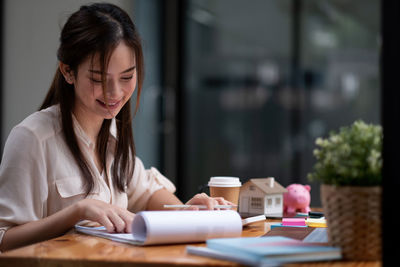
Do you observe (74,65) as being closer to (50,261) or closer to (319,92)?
(50,261)

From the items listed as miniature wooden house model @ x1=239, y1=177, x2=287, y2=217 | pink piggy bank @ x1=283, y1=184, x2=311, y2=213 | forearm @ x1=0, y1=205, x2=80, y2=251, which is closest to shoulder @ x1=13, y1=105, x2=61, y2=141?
forearm @ x1=0, y1=205, x2=80, y2=251

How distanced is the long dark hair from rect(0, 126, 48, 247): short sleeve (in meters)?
0.12

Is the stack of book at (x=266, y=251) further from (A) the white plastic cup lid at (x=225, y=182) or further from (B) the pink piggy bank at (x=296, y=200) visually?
(B) the pink piggy bank at (x=296, y=200)

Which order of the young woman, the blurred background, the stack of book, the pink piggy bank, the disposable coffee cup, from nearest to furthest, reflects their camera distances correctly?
1. the stack of book
2. the young woman
3. the disposable coffee cup
4. the pink piggy bank
5. the blurred background

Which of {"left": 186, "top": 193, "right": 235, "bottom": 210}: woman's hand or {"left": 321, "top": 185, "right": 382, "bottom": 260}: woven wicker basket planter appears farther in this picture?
{"left": 186, "top": 193, "right": 235, "bottom": 210}: woman's hand

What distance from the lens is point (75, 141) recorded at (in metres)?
1.47

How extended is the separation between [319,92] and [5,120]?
227 centimetres

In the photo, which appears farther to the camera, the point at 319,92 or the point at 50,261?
the point at 319,92

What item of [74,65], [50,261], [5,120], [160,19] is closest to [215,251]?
[50,261]

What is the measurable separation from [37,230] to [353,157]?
0.76 meters

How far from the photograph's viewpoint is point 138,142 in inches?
161

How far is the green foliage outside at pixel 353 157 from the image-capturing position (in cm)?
88

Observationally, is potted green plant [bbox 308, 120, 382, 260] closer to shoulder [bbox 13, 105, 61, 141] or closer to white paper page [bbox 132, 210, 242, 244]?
white paper page [bbox 132, 210, 242, 244]

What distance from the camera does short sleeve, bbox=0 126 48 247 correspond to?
130 cm
